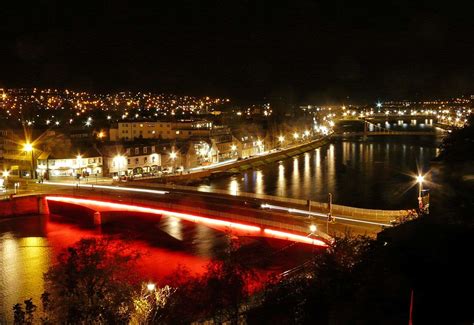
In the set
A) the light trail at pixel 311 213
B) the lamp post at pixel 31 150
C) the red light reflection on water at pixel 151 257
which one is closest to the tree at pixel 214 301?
the red light reflection on water at pixel 151 257

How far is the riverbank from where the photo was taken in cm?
1617

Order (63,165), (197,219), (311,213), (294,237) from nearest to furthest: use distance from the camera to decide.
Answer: (294,237) < (311,213) < (197,219) < (63,165)

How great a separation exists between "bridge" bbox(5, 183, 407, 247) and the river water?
42 centimetres

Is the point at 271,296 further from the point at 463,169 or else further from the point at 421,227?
the point at 463,169

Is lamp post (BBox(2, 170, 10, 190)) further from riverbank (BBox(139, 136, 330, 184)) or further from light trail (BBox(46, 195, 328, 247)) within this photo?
riverbank (BBox(139, 136, 330, 184))

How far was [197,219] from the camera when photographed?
9.50 m

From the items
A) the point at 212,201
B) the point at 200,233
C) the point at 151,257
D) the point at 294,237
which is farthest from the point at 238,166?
the point at 294,237

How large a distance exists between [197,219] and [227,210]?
2.24 feet

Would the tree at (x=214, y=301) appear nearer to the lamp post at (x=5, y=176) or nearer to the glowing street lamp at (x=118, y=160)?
the lamp post at (x=5, y=176)

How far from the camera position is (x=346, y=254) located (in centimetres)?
478

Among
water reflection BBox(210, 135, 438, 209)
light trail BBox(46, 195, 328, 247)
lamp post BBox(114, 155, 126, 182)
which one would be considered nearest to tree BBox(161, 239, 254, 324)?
light trail BBox(46, 195, 328, 247)

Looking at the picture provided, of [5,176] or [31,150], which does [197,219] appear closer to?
[31,150]

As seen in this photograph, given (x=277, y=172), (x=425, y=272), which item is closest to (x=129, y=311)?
(x=425, y=272)

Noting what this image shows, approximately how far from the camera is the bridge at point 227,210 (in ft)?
26.3
